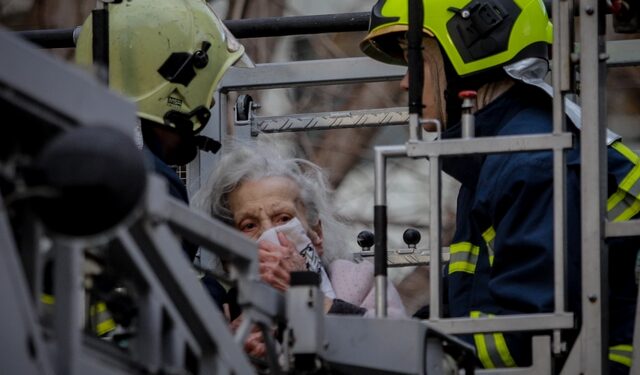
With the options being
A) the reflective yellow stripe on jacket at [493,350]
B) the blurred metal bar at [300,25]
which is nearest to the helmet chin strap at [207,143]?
the blurred metal bar at [300,25]

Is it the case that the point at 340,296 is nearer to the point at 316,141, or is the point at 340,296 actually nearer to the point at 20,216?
the point at 20,216

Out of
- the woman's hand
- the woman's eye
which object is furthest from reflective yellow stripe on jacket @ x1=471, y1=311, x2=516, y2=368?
the woman's eye

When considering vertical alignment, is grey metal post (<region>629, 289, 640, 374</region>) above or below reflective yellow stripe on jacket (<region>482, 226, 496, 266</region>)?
below

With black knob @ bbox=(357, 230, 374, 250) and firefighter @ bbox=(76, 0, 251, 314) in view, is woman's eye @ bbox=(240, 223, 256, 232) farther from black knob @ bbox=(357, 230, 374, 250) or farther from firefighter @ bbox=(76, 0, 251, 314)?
black knob @ bbox=(357, 230, 374, 250)

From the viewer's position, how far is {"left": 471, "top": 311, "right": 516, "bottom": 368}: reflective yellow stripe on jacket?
Result: 16.6 ft

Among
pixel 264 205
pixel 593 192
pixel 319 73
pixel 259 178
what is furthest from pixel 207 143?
pixel 593 192

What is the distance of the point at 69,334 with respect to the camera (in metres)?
3.09

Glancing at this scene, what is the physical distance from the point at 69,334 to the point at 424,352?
1.60 metres

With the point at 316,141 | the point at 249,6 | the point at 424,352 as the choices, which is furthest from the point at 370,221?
the point at 424,352

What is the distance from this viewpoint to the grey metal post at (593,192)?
4852 millimetres

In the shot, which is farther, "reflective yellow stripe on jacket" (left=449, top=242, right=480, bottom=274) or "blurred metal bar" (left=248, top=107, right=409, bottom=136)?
"blurred metal bar" (left=248, top=107, right=409, bottom=136)

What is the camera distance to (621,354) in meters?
5.07

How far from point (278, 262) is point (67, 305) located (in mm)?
2412

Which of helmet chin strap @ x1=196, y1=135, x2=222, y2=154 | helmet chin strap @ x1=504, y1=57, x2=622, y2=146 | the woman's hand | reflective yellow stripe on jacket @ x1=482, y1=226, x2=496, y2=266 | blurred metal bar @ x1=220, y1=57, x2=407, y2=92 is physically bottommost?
the woman's hand
